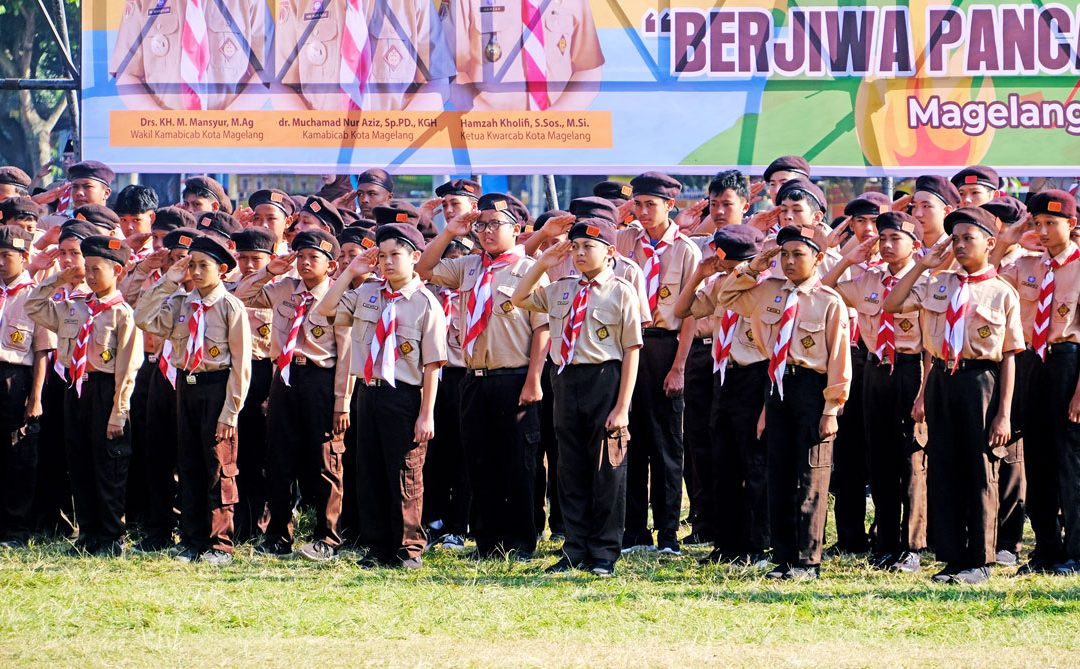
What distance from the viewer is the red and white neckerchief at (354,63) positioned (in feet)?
36.5

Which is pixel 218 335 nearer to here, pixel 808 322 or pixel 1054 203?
pixel 808 322

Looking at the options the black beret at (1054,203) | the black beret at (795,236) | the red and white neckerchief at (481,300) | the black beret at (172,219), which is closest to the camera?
the black beret at (795,236)

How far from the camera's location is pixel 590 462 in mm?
8008

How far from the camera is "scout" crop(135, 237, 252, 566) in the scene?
8398mm

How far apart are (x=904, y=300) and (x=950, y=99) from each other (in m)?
3.59

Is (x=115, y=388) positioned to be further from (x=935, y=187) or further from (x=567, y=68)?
(x=935, y=187)

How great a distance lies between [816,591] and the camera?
24.1 ft

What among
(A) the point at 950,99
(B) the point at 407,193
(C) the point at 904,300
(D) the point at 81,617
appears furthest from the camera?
(B) the point at 407,193

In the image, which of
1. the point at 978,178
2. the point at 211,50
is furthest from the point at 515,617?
the point at 211,50

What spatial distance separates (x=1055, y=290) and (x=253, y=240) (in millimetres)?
4605

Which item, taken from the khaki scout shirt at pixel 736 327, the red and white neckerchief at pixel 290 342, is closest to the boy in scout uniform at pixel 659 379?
the khaki scout shirt at pixel 736 327

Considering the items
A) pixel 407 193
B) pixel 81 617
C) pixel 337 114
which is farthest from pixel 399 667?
pixel 407 193

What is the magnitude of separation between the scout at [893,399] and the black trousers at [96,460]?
14.0 feet

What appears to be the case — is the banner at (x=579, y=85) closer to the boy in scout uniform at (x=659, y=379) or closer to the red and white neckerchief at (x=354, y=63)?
the red and white neckerchief at (x=354, y=63)
